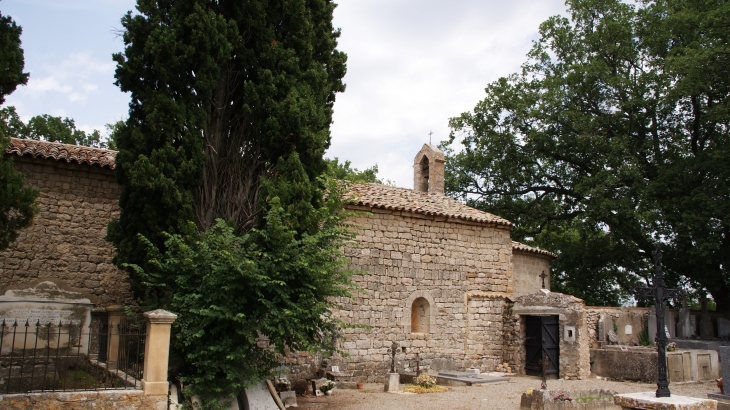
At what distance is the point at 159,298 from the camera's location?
32.2 ft

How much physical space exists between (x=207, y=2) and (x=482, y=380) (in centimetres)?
1052

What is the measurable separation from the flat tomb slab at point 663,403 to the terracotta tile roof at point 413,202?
28.3 feet

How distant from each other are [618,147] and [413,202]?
9.14m

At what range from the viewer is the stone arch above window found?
15269 mm

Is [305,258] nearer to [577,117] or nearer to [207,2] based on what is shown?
[207,2]

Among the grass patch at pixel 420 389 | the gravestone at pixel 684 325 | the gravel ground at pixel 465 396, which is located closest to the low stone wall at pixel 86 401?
the gravel ground at pixel 465 396

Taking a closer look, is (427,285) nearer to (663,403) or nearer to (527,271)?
(527,271)

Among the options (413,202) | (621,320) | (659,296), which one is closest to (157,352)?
(659,296)

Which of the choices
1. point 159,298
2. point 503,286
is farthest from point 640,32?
point 159,298

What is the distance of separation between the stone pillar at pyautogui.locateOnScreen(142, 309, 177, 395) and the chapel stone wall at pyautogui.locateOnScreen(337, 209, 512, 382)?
19.7 ft

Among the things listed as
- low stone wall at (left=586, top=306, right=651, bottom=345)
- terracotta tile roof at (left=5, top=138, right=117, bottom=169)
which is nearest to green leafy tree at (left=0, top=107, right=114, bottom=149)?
terracotta tile roof at (left=5, top=138, right=117, bottom=169)

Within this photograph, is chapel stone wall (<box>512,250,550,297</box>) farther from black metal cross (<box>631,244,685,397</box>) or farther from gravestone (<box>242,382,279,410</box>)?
gravestone (<box>242,382,279,410</box>)

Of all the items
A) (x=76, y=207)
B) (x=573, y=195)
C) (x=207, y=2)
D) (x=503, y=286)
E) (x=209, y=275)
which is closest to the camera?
(x=209, y=275)

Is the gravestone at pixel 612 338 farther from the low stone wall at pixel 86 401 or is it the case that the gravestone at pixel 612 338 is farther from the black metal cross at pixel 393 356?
the low stone wall at pixel 86 401
